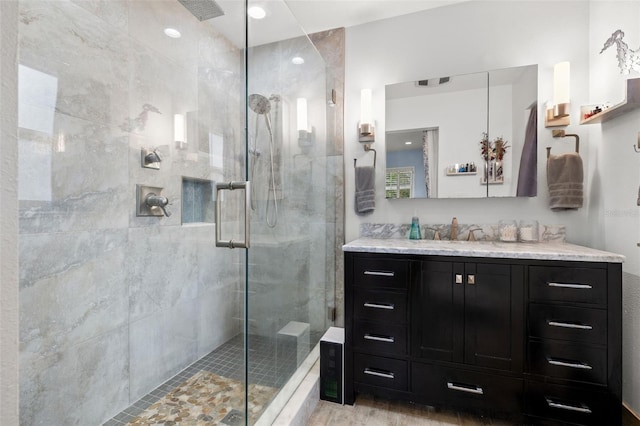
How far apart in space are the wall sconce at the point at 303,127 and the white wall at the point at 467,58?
537 millimetres

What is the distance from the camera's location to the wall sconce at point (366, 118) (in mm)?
2223

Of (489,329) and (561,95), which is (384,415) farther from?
(561,95)

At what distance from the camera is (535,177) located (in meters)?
1.93

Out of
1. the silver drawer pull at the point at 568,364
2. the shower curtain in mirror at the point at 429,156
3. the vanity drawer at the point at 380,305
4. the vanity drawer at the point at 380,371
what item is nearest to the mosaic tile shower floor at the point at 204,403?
the vanity drawer at the point at 380,371

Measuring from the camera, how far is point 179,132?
1950mm

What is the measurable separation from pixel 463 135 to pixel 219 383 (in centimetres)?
229

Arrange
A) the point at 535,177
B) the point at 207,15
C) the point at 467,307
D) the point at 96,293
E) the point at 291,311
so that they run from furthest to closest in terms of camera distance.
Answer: the point at 207,15
the point at 535,177
the point at 291,311
the point at 467,307
the point at 96,293

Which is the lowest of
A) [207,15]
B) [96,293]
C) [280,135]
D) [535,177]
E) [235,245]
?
[96,293]

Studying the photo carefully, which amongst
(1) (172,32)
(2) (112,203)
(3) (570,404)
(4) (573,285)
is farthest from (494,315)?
(1) (172,32)

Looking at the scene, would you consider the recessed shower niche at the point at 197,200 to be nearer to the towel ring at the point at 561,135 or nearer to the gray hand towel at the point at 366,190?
the gray hand towel at the point at 366,190

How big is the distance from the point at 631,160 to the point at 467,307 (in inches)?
46.0

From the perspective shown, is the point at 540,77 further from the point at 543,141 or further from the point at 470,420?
the point at 470,420

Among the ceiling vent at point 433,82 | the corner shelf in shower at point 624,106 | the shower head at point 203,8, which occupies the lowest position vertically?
the corner shelf in shower at point 624,106

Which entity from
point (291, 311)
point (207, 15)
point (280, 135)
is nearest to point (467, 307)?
point (291, 311)
